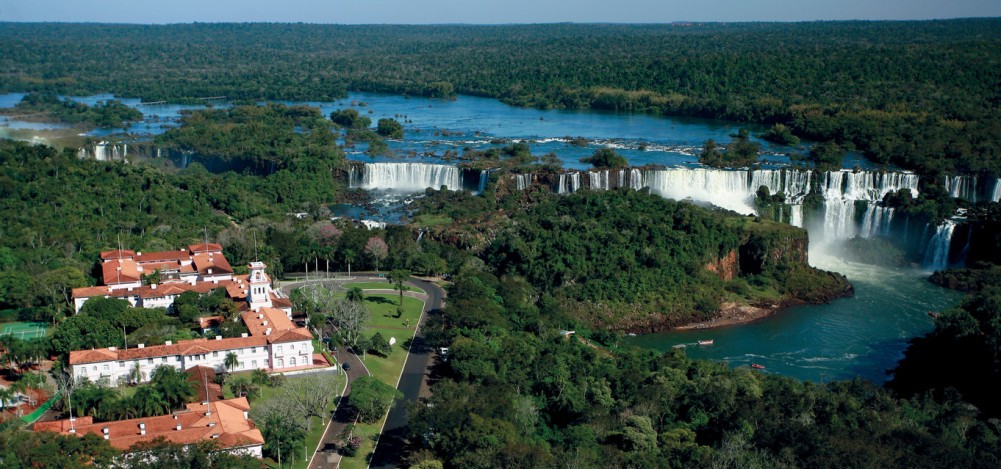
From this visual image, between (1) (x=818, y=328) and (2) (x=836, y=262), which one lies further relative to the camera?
(2) (x=836, y=262)

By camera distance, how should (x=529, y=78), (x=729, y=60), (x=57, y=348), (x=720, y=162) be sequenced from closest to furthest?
(x=57, y=348)
(x=720, y=162)
(x=729, y=60)
(x=529, y=78)

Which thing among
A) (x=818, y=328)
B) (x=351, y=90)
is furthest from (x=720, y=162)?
(x=351, y=90)

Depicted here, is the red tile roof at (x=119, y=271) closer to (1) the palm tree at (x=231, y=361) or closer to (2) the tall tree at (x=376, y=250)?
(1) the palm tree at (x=231, y=361)

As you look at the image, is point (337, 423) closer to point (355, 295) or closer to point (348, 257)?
point (355, 295)

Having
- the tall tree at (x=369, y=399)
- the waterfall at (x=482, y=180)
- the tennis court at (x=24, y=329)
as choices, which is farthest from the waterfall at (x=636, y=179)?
the tennis court at (x=24, y=329)

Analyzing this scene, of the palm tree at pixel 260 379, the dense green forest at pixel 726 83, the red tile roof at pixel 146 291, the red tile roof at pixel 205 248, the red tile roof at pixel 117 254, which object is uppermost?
the dense green forest at pixel 726 83

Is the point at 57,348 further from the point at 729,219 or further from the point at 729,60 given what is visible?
the point at 729,60

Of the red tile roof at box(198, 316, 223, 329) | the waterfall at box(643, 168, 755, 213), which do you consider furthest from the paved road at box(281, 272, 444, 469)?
the waterfall at box(643, 168, 755, 213)
